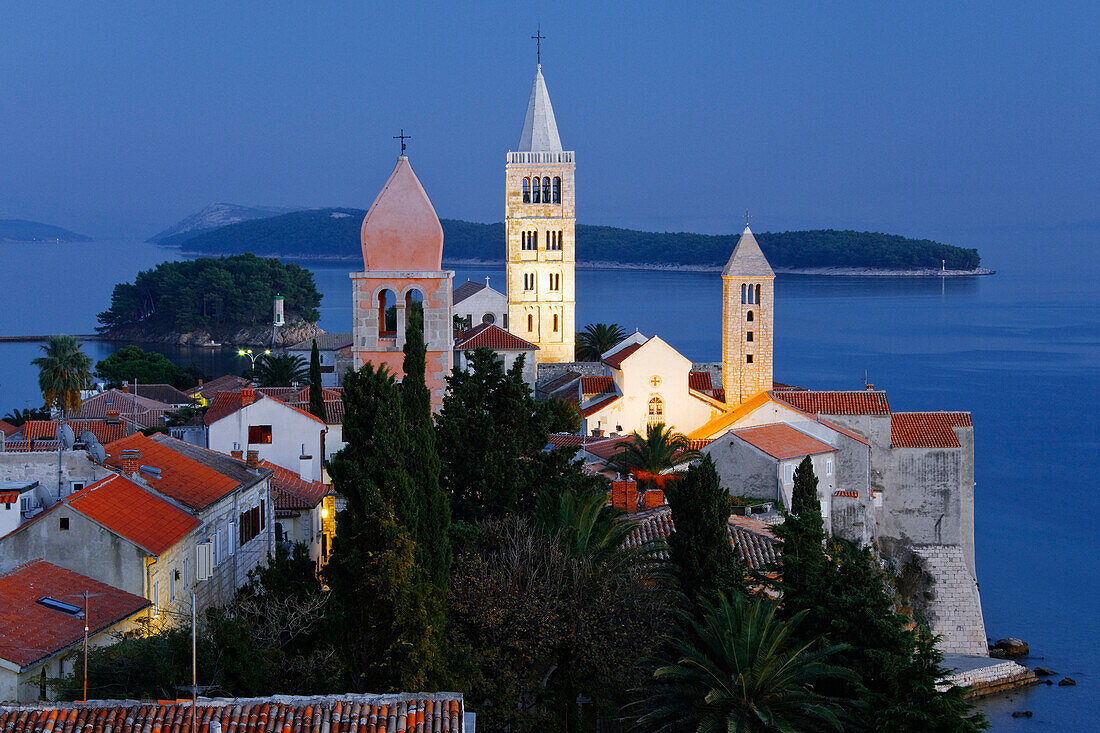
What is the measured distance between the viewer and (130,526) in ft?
58.3

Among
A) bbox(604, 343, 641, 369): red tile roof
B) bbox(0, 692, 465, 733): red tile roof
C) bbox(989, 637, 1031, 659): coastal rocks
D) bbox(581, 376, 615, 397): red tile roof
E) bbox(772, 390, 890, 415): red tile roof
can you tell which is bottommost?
bbox(989, 637, 1031, 659): coastal rocks

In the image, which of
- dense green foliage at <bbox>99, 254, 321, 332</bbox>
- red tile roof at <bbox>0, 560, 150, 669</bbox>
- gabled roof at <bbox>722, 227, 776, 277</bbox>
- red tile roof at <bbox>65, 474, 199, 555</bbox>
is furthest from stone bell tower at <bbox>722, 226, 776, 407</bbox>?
dense green foliage at <bbox>99, 254, 321, 332</bbox>

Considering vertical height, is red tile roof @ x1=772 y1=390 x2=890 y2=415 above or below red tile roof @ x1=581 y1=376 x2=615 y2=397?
above

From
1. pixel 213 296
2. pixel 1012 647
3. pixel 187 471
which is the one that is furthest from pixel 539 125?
pixel 213 296

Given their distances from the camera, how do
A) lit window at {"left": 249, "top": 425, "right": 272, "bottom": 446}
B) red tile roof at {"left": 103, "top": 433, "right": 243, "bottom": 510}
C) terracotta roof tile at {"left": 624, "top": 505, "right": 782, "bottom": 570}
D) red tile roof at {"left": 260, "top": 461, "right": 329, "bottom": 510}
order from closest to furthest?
red tile roof at {"left": 103, "top": 433, "right": 243, "bottom": 510}, terracotta roof tile at {"left": 624, "top": 505, "right": 782, "bottom": 570}, red tile roof at {"left": 260, "top": 461, "right": 329, "bottom": 510}, lit window at {"left": 249, "top": 425, "right": 272, "bottom": 446}

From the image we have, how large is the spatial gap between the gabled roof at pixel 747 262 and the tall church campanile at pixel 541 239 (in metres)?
17.2

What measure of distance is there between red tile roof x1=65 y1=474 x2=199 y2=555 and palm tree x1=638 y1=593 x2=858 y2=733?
24.5 ft

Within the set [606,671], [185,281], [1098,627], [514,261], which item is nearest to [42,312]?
[185,281]

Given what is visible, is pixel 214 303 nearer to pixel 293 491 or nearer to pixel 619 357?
pixel 619 357

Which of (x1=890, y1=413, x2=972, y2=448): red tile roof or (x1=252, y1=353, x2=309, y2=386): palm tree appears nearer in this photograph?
(x1=890, y1=413, x2=972, y2=448): red tile roof

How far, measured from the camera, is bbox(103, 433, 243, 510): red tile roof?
20.2 metres

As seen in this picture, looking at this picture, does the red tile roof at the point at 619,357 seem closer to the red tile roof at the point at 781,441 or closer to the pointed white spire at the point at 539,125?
the red tile roof at the point at 781,441

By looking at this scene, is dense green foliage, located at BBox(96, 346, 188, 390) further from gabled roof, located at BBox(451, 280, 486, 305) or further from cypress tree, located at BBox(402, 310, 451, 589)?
cypress tree, located at BBox(402, 310, 451, 589)

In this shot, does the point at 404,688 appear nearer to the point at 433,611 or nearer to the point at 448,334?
the point at 433,611
